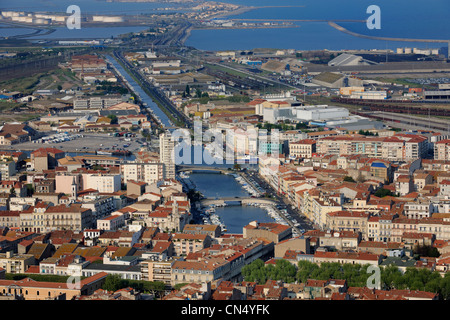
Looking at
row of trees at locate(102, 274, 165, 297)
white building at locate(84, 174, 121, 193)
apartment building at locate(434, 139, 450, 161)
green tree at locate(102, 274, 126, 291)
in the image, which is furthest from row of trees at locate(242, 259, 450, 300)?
Result: apartment building at locate(434, 139, 450, 161)

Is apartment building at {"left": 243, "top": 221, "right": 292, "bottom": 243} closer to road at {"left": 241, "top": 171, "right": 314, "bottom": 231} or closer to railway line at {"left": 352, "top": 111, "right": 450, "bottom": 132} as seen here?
road at {"left": 241, "top": 171, "right": 314, "bottom": 231}

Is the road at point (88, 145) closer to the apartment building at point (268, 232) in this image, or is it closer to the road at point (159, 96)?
the road at point (159, 96)

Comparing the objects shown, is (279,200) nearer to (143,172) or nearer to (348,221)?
(143,172)

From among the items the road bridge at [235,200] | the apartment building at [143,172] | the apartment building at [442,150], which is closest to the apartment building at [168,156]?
the apartment building at [143,172]

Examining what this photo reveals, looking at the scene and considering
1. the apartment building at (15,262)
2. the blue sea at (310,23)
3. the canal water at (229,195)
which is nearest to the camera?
the apartment building at (15,262)

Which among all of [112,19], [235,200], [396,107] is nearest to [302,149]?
[235,200]
